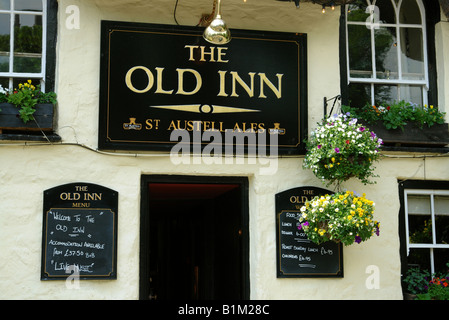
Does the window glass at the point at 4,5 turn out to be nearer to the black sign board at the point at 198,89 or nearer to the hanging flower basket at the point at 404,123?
the black sign board at the point at 198,89

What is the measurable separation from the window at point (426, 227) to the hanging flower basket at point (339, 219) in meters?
1.02

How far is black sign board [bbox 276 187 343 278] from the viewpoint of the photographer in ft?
20.5

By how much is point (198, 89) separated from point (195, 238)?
4.97 meters

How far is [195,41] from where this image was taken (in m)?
6.49

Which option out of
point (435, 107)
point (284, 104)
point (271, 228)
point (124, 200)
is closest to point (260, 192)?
point (271, 228)

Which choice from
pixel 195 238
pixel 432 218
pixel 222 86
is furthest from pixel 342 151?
pixel 195 238

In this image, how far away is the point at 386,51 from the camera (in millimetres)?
7148

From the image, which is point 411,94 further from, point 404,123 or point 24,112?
point 24,112

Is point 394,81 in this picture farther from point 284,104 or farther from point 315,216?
point 315,216

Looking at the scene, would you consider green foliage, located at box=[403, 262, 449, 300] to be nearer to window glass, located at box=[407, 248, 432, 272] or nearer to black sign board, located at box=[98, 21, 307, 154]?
window glass, located at box=[407, 248, 432, 272]

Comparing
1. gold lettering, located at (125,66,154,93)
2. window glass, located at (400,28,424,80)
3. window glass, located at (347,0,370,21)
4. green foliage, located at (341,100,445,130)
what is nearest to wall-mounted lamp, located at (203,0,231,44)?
gold lettering, located at (125,66,154,93)

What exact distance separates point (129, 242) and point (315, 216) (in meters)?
2.06

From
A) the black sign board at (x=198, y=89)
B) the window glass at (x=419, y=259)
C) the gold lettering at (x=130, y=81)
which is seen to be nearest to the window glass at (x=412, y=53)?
the black sign board at (x=198, y=89)
